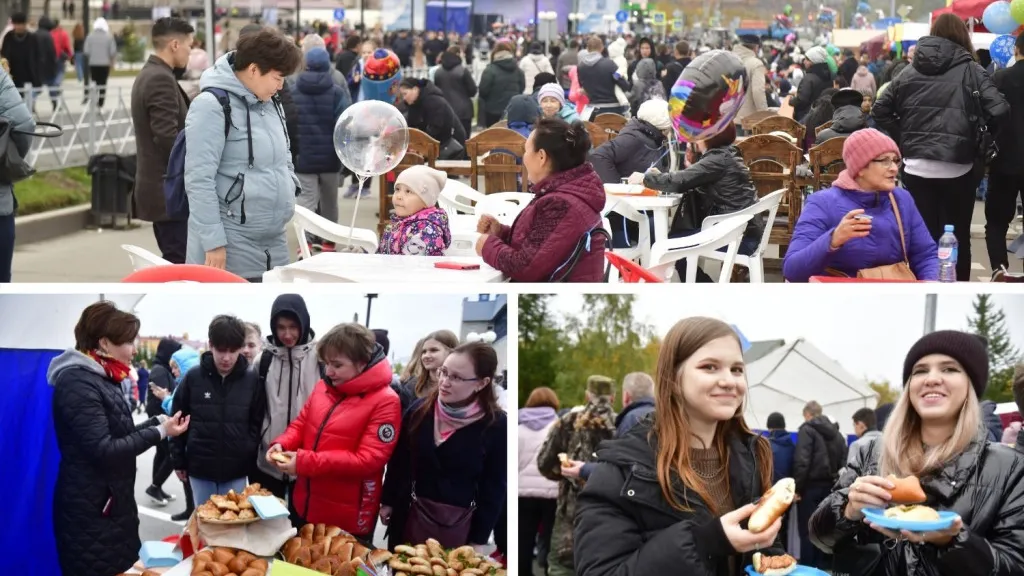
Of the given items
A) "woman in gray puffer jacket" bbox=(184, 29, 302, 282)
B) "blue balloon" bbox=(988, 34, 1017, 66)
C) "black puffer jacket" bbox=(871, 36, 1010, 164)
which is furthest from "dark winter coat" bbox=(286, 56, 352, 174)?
"blue balloon" bbox=(988, 34, 1017, 66)

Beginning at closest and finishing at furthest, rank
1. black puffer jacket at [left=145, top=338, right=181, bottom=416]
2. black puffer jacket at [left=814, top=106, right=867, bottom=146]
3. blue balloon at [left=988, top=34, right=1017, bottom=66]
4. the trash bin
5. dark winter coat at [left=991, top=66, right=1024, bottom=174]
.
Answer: black puffer jacket at [left=145, top=338, right=181, bottom=416]
dark winter coat at [left=991, top=66, right=1024, bottom=174]
black puffer jacket at [left=814, top=106, right=867, bottom=146]
blue balloon at [left=988, top=34, right=1017, bottom=66]
the trash bin

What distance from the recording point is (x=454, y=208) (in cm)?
946

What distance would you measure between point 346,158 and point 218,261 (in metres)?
0.78

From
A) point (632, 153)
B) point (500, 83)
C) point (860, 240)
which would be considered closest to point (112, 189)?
point (632, 153)

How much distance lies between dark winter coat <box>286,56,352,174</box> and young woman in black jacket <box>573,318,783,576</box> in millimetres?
7557

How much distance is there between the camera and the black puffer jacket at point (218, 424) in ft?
12.4

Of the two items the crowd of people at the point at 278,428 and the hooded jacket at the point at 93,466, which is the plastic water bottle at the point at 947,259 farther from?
the hooded jacket at the point at 93,466

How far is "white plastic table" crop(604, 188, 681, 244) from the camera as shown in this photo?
866 cm

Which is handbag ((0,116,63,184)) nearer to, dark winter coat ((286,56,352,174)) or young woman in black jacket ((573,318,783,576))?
dark winter coat ((286,56,352,174))

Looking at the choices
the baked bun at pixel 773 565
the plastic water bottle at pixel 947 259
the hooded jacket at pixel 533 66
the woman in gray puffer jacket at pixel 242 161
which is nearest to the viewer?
the baked bun at pixel 773 565

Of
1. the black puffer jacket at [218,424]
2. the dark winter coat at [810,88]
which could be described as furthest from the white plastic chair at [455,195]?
the dark winter coat at [810,88]

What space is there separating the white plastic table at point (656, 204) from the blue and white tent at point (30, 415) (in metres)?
5.08


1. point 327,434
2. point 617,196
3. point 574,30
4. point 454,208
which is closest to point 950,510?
point 327,434

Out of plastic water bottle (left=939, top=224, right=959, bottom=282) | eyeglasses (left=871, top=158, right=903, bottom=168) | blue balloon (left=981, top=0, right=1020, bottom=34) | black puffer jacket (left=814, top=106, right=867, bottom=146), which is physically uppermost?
blue balloon (left=981, top=0, right=1020, bottom=34)
